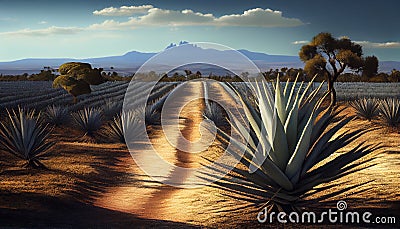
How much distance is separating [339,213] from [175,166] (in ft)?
14.2

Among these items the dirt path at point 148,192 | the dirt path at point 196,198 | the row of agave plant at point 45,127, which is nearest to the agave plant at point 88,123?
the row of agave plant at point 45,127

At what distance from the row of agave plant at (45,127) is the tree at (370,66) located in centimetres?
1386

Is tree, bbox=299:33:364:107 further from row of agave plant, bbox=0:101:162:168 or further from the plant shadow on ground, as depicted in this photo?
the plant shadow on ground

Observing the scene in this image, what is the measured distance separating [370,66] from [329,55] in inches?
124

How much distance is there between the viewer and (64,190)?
6527 millimetres

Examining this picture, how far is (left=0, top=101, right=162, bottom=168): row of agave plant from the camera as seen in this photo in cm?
799

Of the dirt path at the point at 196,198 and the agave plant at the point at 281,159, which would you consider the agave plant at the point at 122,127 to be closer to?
the dirt path at the point at 196,198

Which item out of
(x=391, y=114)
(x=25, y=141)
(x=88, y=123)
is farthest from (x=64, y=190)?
(x=391, y=114)

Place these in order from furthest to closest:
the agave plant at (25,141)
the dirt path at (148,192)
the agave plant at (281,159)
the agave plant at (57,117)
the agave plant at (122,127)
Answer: the agave plant at (57,117) → the agave plant at (122,127) → the agave plant at (25,141) → the dirt path at (148,192) → the agave plant at (281,159)

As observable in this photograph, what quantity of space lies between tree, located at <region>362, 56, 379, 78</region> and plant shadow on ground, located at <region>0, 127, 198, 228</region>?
68.3 feet

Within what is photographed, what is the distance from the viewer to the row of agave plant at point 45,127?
7.99 m

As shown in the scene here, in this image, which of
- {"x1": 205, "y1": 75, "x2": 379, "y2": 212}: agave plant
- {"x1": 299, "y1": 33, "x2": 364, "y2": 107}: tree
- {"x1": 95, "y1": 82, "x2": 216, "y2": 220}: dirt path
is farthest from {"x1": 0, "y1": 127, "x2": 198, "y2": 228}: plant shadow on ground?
{"x1": 299, "y1": 33, "x2": 364, "y2": 107}: tree

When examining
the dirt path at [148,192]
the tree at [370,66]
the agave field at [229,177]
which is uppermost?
the tree at [370,66]

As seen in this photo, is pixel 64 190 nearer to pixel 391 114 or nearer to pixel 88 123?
pixel 88 123
